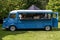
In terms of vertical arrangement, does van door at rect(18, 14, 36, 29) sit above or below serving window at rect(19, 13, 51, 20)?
below

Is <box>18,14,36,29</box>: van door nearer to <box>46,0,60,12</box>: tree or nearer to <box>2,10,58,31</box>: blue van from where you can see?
<box>2,10,58,31</box>: blue van

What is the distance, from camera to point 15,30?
17656mm

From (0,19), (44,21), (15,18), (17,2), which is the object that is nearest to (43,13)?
(44,21)

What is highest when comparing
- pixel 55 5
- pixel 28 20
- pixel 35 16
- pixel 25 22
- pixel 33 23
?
pixel 55 5

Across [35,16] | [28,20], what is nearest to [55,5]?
[35,16]

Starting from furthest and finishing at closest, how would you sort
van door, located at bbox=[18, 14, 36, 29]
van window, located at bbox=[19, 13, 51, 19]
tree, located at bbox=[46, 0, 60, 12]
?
tree, located at bbox=[46, 0, 60, 12], van window, located at bbox=[19, 13, 51, 19], van door, located at bbox=[18, 14, 36, 29]

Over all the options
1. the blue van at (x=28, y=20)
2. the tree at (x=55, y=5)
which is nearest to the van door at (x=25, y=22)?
the blue van at (x=28, y=20)

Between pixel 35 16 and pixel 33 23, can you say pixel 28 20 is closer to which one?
pixel 33 23

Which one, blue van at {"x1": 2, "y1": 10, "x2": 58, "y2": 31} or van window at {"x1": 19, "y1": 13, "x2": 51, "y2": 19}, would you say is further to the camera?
van window at {"x1": 19, "y1": 13, "x2": 51, "y2": 19}

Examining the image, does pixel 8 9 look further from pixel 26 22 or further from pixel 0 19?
pixel 26 22

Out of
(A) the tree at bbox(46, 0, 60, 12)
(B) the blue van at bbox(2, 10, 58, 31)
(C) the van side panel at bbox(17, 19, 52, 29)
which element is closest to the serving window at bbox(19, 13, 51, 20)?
(B) the blue van at bbox(2, 10, 58, 31)

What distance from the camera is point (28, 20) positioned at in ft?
57.2

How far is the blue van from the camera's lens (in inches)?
686

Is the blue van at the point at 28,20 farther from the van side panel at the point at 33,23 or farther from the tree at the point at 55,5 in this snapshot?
the tree at the point at 55,5
